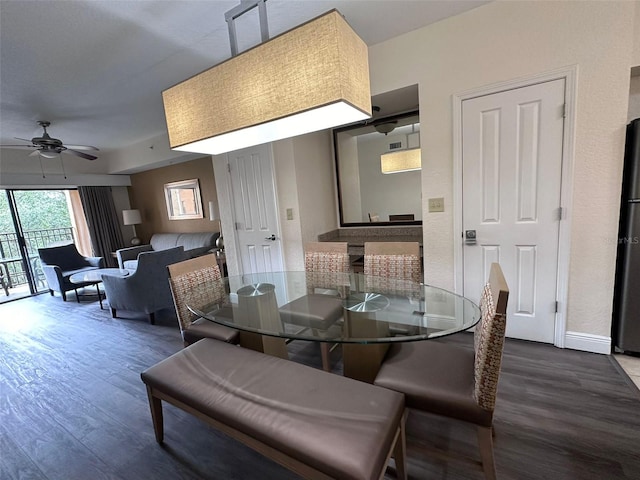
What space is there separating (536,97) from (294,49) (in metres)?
1.85

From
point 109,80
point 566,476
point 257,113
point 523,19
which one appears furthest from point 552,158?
point 109,80

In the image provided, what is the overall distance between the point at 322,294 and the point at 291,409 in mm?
1034

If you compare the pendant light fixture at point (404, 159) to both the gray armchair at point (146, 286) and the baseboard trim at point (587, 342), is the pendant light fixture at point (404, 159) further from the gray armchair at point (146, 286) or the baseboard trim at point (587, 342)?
the gray armchair at point (146, 286)

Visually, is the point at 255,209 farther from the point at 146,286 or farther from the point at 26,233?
the point at 26,233

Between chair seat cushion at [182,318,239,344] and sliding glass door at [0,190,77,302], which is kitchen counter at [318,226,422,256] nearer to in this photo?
chair seat cushion at [182,318,239,344]

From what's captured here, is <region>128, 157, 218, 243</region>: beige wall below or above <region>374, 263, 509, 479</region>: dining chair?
above

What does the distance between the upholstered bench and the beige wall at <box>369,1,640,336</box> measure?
1.75 meters

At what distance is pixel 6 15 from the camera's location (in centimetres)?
177

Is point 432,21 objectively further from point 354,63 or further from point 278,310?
point 278,310

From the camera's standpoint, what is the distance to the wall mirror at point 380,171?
3.30 metres

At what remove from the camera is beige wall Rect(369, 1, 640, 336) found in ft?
6.03

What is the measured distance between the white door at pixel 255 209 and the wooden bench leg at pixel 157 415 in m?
2.11

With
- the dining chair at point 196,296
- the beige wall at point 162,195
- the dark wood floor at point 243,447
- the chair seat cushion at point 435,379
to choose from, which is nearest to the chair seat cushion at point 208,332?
the dining chair at point 196,296

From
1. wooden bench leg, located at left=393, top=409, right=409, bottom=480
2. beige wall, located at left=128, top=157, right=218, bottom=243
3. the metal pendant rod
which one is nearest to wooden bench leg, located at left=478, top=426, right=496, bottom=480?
wooden bench leg, located at left=393, top=409, right=409, bottom=480
